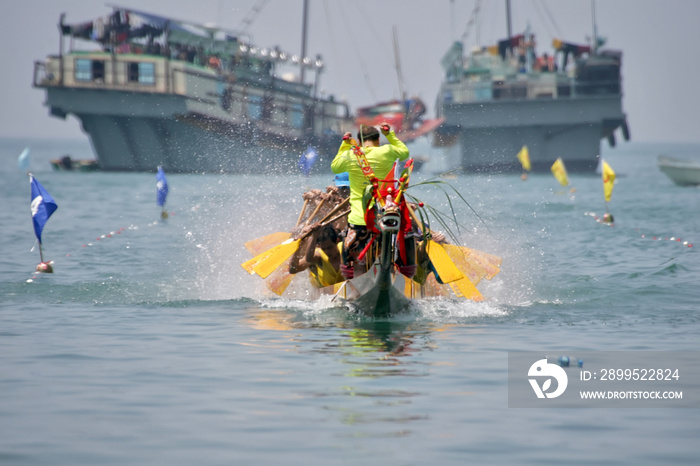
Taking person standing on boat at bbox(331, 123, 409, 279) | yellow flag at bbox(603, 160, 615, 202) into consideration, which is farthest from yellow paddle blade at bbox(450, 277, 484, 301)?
yellow flag at bbox(603, 160, 615, 202)

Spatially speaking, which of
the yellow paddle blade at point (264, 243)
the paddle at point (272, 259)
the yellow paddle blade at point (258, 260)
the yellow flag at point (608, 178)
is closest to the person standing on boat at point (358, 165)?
the paddle at point (272, 259)

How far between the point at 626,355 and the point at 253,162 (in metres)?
68.3

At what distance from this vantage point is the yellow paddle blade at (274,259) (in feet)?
46.9

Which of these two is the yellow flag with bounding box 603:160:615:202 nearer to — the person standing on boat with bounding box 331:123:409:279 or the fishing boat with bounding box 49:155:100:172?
the person standing on boat with bounding box 331:123:409:279

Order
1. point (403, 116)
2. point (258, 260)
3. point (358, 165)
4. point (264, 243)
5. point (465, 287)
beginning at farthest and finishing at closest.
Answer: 1. point (403, 116)
2. point (264, 243)
3. point (258, 260)
4. point (465, 287)
5. point (358, 165)

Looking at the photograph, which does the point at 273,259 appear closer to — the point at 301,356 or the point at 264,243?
the point at 264,243

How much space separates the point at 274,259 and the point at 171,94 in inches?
2034

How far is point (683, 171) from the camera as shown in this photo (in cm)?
5472

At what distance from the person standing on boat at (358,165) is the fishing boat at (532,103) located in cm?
5733

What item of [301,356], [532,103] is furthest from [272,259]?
[532,103]

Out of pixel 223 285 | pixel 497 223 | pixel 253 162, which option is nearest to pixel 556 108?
pixel 253 162

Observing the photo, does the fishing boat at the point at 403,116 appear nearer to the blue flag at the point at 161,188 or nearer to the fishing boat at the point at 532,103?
the fishing boat at the point at 532,103

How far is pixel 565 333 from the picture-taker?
41.2 feet

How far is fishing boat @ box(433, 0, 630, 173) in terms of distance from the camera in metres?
69.7
